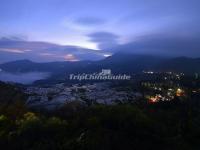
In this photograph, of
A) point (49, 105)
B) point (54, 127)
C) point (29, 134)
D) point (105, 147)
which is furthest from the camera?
point (49, 105)

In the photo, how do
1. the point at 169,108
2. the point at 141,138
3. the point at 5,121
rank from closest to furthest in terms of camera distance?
the point at 141,138
the point at 5,121
the point at 169,108

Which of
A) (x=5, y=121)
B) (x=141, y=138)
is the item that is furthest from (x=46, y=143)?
(x=5, y=121)

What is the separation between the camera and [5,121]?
56.9 meters

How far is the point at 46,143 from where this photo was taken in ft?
132

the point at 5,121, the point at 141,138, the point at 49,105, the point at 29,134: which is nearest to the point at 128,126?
the point at 141,138

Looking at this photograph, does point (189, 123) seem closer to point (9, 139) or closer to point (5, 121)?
point (9, 139)

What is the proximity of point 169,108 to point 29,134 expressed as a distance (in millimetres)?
40973

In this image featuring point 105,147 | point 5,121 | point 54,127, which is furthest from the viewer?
point 5,121

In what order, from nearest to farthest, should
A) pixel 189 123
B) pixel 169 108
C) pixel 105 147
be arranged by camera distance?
pixel 105 147 < pixel 189 123 < pixel 169 108

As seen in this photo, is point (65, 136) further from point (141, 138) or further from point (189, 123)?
point (189, 123)

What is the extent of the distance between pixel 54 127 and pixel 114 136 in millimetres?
11086

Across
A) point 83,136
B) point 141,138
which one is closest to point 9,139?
point 83,136

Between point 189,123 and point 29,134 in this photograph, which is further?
point 189,123

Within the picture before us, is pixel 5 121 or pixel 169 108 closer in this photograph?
pixel 5 121
